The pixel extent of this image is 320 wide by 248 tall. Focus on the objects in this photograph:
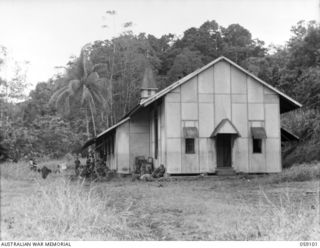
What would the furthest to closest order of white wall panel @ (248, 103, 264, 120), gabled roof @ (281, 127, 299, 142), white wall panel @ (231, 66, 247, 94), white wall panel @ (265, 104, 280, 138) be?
1. gabled roof @ (281, 127, 299, 142)
2. white wall panel @ (265, 104, 280, 138)
3. white wall panel @ (248, 103, 264, 120)
4. white wall panel @ (231, 66, 247, 94)

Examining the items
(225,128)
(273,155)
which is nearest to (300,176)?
(225,128)

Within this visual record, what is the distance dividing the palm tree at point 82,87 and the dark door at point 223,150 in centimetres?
1507

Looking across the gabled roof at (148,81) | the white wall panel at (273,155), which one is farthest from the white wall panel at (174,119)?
the gabled roof at (148,81)

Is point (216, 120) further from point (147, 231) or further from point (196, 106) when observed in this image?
point (147, 231)

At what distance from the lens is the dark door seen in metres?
21.7

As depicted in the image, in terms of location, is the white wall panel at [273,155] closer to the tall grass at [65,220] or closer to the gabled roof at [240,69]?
the gabled roof at [240,69]

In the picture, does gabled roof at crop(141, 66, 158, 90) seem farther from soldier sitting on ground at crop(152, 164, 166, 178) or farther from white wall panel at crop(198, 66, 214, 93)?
soldier sitting on ground at crop(152, 164, 166, 178)

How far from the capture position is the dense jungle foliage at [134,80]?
16.4 metres

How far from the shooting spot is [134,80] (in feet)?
111

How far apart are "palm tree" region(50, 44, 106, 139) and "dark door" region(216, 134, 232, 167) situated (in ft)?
49.4

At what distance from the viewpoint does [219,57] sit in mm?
20062

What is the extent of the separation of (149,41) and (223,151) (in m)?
6.46

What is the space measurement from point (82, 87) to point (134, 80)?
4394 mm

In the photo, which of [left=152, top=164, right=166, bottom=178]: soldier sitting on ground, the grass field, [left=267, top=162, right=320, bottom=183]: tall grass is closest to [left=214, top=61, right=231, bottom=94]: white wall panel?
[left=152, top=164, right=166, bottom=178]: soldier sitting on ground
